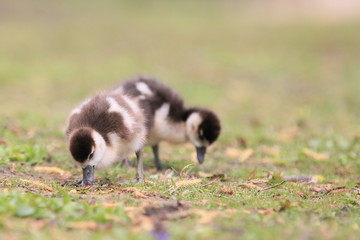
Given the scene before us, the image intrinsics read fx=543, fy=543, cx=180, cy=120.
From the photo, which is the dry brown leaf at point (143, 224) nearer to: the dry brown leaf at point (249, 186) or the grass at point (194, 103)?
the grass at point (194, 103)

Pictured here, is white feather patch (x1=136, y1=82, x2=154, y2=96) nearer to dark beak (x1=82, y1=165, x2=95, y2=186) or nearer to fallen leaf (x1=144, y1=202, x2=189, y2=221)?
dark beak (x1=82, y1=165, x2=95, y2=186)

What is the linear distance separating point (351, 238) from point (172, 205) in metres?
1.64

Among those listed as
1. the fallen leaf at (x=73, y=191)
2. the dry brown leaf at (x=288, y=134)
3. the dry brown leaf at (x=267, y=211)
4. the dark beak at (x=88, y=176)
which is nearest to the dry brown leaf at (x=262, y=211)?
the dry brown leaf at (x=267, y=211)

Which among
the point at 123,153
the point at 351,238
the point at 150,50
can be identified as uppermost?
the point at 150,50

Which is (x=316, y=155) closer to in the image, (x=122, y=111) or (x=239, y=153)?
(x=239, y=153)

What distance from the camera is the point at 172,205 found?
16.6 feet

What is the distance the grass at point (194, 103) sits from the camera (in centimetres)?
456

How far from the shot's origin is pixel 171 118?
834cm

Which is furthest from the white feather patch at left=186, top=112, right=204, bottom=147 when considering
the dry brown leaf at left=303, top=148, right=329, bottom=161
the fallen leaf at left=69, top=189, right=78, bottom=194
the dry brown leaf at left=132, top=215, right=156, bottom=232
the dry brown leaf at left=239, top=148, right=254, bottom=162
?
the dry brown leaf at left=132, top=215, right=156, bottom=232

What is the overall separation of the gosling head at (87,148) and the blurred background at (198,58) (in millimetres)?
1969

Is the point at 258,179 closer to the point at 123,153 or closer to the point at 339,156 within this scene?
the point at 123,153

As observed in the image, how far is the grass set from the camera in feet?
15.0

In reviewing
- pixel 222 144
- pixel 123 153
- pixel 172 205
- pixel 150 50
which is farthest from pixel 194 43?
pixel 172 205

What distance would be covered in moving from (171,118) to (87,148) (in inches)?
99.5
